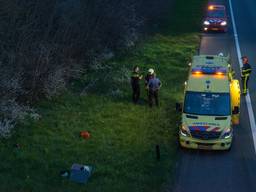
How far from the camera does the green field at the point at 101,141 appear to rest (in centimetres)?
1548

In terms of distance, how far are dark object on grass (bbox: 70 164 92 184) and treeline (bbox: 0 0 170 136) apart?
135 inches

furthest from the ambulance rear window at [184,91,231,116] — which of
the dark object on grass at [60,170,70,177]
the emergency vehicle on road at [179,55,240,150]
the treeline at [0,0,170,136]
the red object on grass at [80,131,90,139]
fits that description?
the treeline at [0,0,170,136]

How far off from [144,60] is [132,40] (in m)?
3.31

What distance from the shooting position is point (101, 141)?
18.0 m

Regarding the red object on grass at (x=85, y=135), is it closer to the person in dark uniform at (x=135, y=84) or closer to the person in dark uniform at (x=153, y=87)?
the person in dark uniform at (x=153, y=87)

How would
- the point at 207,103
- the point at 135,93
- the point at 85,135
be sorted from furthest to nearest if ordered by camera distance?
the point at 135,93 → the point at 207,103 → the point at 85,135

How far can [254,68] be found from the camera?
27.9 m

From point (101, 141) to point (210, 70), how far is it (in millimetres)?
5078

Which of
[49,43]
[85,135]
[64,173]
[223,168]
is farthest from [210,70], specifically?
[64,173]

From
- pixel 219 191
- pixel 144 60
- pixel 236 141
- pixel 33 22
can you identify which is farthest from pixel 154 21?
pixel 219 191

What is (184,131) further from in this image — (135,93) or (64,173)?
(135,93)

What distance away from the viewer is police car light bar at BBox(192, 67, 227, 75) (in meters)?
19.9

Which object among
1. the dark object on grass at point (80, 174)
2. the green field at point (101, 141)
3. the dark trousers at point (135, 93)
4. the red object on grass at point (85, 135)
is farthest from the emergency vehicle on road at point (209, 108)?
the dark object on grass at point (80, 174)

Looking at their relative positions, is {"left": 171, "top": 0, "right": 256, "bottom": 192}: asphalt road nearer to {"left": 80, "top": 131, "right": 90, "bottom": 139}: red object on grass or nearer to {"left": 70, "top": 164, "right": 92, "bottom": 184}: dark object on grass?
{"left": 70, "top": 164, "right": 92, "bottom": 184}: dark object on grass
